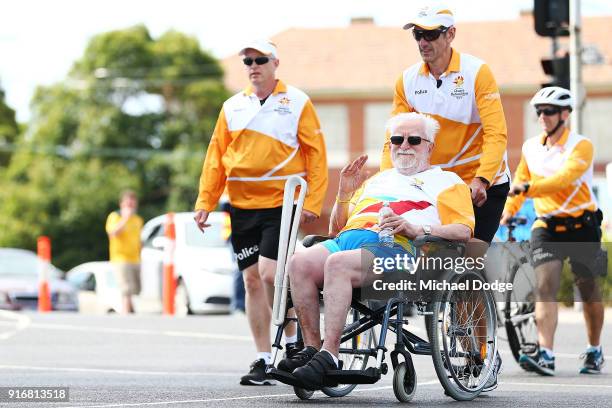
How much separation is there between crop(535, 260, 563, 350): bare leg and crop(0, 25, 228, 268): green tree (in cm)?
4329

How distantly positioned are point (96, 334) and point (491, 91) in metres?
8.05

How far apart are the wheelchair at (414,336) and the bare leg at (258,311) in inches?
51.9

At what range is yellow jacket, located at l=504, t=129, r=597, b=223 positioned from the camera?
11.3 m

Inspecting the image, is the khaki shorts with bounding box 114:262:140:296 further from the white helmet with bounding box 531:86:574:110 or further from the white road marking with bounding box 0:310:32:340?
the white helmet with bounding box 531:86:574:110

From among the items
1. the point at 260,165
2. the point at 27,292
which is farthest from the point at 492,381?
the point at 27,292

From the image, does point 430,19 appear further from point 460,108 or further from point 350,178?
point 350,178

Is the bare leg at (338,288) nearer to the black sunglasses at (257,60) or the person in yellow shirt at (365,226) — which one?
the person in yellow shirt at (365,226)

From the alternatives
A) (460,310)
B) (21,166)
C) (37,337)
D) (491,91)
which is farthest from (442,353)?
(21,166)

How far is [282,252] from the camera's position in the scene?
845 cm

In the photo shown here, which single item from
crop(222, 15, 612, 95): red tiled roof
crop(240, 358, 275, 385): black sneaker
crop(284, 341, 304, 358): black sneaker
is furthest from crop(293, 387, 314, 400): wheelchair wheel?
crop(222, 15, 612, 95): red tiled roof

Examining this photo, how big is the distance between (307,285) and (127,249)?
48.1 feet

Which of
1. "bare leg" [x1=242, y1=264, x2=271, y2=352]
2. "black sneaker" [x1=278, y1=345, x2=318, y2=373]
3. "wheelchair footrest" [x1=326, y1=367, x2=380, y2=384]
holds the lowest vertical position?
"wheelchair footrest" [x1=326, y1=367, x2=380, y2=384]

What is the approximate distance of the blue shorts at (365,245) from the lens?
26.9 feet

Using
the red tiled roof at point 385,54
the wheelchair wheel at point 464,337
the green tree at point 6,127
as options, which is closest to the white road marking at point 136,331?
the wheelchair wheel at point 464,337
